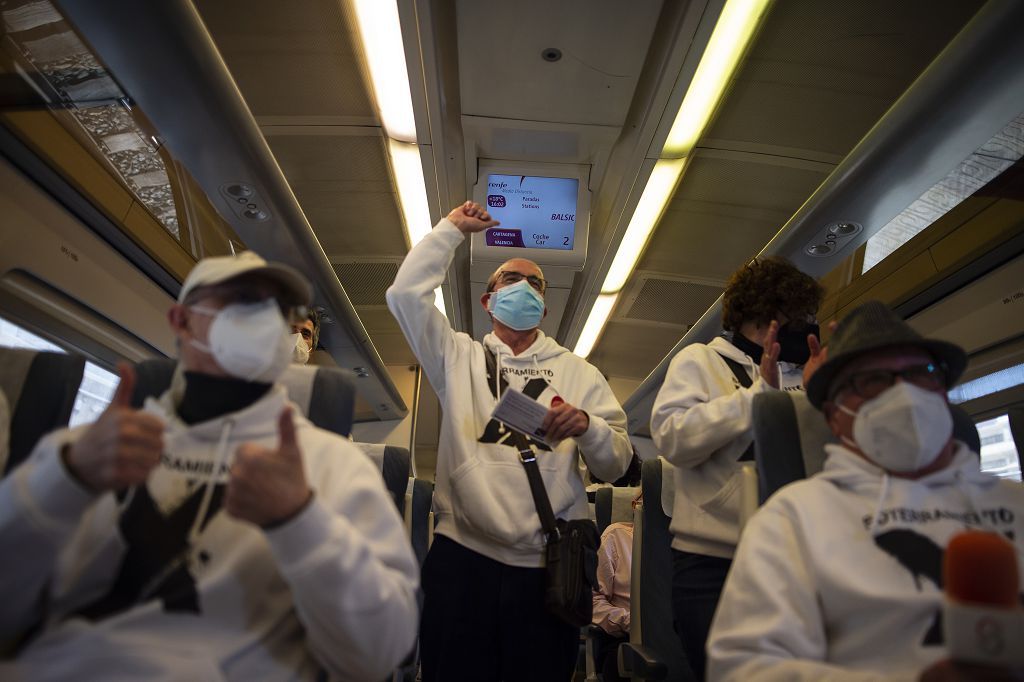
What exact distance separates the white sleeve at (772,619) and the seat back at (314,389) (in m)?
1.05

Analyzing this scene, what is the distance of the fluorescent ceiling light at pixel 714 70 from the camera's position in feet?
11.0

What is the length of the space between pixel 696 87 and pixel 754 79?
423 mm

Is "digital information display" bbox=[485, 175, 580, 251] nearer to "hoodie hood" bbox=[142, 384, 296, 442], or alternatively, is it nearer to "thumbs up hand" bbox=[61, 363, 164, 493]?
"hoodie hood" bbox=[142, 384, 296, 442]

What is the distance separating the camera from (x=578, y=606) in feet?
7.54

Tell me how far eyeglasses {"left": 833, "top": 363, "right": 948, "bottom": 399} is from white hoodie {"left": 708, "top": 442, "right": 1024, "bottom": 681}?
0.16 metres

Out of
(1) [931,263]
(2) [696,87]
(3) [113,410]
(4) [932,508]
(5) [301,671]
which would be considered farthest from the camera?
(1) [931,263]

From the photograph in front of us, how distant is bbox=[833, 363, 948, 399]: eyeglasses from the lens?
5.30 ft

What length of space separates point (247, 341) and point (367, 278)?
18.7 feet

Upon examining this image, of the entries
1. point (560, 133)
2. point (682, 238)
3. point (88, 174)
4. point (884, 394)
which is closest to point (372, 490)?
point (884, 394)

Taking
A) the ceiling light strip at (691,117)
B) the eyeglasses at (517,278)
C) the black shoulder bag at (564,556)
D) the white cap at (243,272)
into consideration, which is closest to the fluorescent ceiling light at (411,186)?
the eyeglasses at (517,278)

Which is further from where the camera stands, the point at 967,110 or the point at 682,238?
the point at 682,238

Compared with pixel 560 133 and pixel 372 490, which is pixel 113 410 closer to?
pixel 372 490

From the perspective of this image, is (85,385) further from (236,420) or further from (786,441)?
(786,441)

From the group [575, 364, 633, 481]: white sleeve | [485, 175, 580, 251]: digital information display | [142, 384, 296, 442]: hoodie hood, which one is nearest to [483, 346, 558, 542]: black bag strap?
[575, 364, 633, 481]: white sleeve
